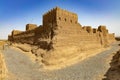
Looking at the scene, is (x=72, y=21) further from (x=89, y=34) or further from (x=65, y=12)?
(x=89, y=34)

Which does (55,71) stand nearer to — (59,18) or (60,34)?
(60,34)

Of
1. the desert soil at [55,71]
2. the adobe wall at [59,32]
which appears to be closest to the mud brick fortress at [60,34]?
the adobe wall at [59,32]

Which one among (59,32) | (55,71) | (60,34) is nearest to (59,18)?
(59,32)

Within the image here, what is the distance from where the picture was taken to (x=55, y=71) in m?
19.7

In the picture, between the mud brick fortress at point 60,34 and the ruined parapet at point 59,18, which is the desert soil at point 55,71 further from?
the ruined parapet at point 59,18

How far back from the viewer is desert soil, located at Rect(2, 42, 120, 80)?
17.4 m

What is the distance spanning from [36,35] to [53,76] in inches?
499

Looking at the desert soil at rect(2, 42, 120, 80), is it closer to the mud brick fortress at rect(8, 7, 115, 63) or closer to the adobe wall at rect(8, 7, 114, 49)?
the mud brick fortress at rect(8, 7, 115, 63)

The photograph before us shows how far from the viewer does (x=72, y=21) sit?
26938mm

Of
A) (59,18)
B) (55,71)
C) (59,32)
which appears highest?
(59,18)

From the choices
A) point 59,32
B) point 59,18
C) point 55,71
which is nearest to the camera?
point 55,71

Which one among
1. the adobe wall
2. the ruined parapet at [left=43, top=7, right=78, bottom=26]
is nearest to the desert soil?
the adobe wall

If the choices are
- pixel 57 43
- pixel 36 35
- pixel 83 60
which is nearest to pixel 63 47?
pixel 57 43

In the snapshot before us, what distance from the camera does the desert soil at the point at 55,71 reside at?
685 inches
